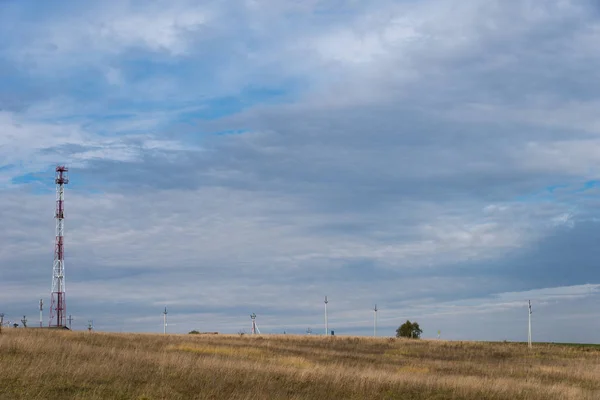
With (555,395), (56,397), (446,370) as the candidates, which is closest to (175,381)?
(56,397)

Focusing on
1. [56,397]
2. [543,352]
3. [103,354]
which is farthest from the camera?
[543,352]

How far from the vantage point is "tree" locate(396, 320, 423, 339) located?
123 m

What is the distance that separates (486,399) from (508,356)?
52.5 m

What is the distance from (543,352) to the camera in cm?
8469

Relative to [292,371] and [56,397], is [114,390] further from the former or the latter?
[292,371]

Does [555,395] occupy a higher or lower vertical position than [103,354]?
lower

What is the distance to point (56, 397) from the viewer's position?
66.9ft

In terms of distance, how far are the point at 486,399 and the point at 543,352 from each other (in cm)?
6342

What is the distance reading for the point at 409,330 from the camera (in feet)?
405

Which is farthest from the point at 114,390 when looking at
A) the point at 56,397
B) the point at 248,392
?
the point at 248,392

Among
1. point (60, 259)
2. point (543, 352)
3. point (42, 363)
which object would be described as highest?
point (60, 259)

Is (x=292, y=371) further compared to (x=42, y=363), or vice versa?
(x=292, y=371)

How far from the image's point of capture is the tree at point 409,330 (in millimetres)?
122856

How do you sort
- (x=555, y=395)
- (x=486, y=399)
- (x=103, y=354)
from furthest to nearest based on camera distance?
(x=103, y=354)
(x=555, y=395)
(x=486, y=399)
